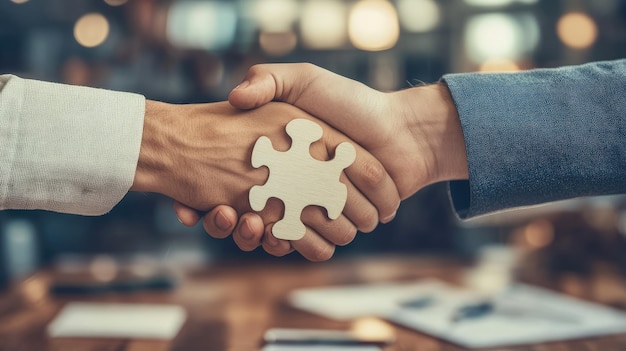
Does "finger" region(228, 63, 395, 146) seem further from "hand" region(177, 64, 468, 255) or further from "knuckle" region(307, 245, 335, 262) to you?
"knuckle" region(307, 245, 335, 262)

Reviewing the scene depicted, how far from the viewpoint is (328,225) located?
1.49 m

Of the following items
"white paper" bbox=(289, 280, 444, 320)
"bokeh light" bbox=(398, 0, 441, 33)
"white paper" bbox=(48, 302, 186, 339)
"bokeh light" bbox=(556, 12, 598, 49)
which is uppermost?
"bokeh light" bbox=(556, 12, 598, 49)

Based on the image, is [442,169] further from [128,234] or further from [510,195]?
[128,234]

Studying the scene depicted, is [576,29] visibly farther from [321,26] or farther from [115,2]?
[115,2]

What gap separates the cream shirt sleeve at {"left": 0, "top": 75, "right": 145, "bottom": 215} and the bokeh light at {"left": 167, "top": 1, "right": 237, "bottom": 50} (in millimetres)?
3769

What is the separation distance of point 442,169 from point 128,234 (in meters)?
3.56

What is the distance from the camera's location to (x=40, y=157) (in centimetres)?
135

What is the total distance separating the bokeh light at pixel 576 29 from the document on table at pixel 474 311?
4.26 metres

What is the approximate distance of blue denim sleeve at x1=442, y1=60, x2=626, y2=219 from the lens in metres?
1.44

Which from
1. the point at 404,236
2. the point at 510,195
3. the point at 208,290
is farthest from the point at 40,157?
the point at 404,236

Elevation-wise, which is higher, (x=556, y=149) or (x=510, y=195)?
(x=556, y=149)

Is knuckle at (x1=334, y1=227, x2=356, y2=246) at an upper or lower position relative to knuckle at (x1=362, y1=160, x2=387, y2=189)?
lower

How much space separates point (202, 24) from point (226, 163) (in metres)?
3.88

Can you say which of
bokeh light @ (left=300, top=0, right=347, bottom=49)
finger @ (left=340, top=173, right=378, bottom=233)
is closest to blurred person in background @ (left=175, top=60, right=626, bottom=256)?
finger @ (left=340, top=173, right=378, bottom=233)
